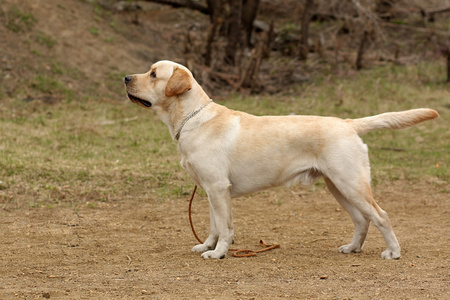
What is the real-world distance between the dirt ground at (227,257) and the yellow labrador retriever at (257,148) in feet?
→ 1.60

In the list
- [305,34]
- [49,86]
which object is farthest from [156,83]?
[305,34]

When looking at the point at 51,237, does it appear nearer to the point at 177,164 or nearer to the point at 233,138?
the point at 233,138

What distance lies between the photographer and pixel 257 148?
5.74 m

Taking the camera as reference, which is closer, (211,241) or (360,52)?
(211,241)

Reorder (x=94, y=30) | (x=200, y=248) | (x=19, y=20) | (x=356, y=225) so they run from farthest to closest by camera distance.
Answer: (x=94, y=30)
(x=19, y=20)
(x=200, y=248)
(x=356, y=225)

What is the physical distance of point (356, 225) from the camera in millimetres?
5992

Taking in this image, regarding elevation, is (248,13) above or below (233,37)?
above

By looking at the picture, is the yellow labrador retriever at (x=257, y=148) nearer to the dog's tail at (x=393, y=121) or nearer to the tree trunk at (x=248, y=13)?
the dog's tail at (x=393, y=121)

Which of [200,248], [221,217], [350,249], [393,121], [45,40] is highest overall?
[393,121]

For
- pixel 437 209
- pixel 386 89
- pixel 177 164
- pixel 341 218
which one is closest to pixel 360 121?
pixel 341 218

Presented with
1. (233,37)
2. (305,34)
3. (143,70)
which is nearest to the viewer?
(143,70)

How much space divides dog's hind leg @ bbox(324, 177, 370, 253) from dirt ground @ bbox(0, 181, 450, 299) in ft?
0.49

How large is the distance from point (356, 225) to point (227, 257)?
137 centimetres

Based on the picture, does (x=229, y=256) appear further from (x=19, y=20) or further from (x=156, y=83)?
(x=19, y=20)
